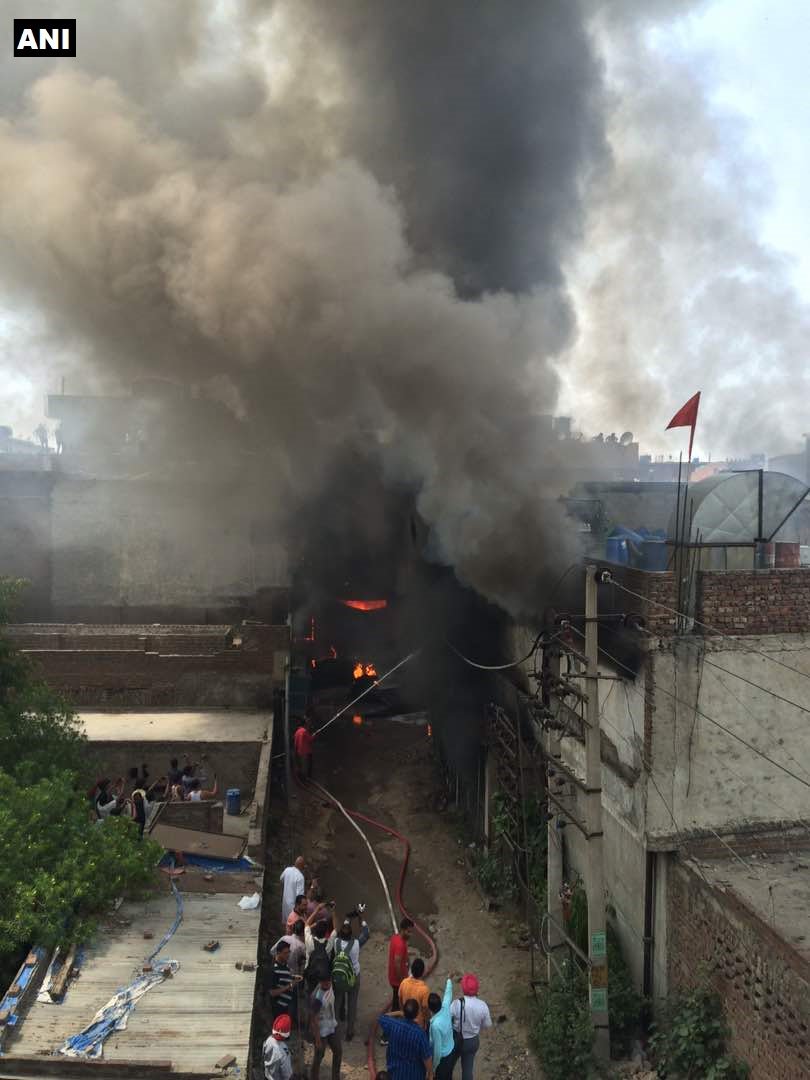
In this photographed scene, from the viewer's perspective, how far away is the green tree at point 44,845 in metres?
5.98

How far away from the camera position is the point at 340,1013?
22.7 feet

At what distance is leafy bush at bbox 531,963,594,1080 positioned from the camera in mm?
6820

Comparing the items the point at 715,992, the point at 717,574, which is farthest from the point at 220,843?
the point at 717,574

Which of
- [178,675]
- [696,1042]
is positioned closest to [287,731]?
[178,675]

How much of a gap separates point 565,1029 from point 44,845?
4.84 metres

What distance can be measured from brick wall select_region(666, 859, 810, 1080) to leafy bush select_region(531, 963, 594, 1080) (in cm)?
89

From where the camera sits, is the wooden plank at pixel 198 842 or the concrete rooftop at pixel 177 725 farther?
the concrete rooftop at pixel 177 725

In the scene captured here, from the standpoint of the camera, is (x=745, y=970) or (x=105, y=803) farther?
(x=105, y=803)

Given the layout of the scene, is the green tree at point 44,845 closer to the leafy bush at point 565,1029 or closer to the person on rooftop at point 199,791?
the person on rooftop at point 199,791

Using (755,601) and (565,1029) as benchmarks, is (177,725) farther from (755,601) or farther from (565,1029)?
(755,601)

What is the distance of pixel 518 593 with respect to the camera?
10.9m

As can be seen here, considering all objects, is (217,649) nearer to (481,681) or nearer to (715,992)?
(481,681)

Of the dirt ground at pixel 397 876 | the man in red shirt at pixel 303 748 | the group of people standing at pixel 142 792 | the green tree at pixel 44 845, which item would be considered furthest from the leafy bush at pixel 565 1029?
the man in red shirt at pixel 303 748

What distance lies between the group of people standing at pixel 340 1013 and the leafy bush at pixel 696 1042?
1.64 meters
